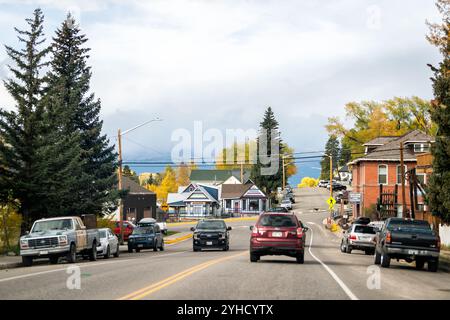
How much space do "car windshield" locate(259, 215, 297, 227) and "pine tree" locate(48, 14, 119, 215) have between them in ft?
79.1

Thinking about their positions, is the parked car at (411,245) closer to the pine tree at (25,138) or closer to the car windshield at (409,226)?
the car windshield at (409,226)

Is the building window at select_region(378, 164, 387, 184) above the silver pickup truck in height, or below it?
above

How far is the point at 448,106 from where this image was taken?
3406 cm

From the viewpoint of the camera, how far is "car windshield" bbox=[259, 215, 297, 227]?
25.6 m

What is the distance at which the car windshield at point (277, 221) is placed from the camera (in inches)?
1007

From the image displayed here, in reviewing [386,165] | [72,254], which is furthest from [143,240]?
[386,165]

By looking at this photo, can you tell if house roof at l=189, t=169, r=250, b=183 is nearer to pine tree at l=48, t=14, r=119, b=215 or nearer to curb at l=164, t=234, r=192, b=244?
curb at l=164, t=234, r=192, b=244

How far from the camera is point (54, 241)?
1113 inches

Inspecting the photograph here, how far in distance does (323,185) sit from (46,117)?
13331cm

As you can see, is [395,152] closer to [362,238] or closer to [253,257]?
[362,238]

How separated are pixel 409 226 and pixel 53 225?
46.3 ft

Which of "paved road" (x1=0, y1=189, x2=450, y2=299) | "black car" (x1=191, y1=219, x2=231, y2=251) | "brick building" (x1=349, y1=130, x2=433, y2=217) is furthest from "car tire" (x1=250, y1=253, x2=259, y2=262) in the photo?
"brick building" (x1=349, y1=130, x2=433, y2=217)
